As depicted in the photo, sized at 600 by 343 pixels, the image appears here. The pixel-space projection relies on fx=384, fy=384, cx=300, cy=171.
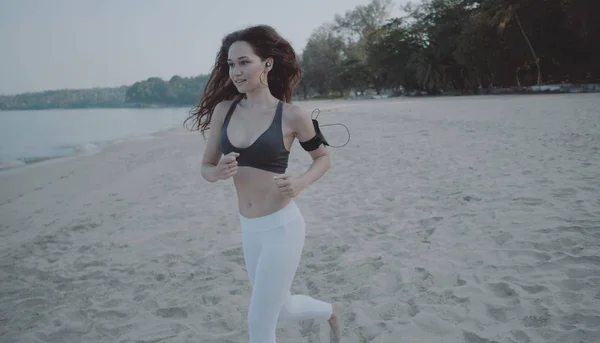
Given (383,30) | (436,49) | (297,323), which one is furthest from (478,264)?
(383,30)

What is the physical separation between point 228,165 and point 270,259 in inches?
19.5

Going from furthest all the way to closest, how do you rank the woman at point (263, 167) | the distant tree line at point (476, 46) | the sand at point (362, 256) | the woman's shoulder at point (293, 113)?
the distant tree line at point (476, 46)
the sand at point (362, 256)
the woman's shoulder at point (293, 113)
the woman at point (263, 167)

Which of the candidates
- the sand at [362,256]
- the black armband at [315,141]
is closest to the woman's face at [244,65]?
the black armband at [315,141]

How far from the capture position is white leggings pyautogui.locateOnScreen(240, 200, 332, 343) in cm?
186

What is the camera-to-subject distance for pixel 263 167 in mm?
1941

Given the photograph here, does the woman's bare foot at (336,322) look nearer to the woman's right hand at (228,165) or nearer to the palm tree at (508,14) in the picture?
the woman's right hand at (228,165)

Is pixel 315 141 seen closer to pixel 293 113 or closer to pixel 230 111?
pixel 293 113

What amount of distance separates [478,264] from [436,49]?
46.1m

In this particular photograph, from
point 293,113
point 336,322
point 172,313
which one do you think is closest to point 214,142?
point 293,113

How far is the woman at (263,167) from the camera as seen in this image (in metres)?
1.87

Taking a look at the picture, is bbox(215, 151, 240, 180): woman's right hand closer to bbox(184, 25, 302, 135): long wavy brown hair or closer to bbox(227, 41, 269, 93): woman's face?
bbox(227, 41, 269, 93): woman's face

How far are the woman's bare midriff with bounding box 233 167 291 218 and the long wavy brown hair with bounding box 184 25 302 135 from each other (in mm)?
543

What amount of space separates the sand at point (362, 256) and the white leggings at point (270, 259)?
1092 mm

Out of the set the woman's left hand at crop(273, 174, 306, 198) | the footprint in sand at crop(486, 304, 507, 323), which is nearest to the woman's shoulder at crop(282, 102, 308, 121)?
Result: the woman's left hand at crop(273, 174, 306, 198)
